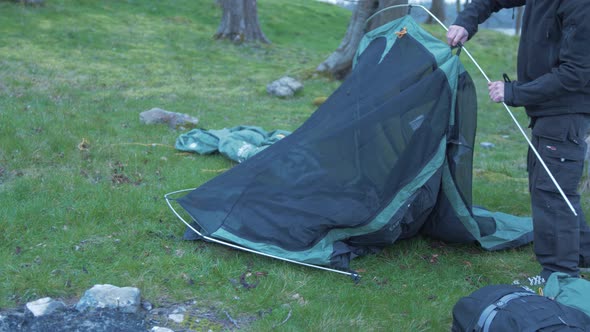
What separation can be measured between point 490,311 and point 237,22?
14.7 metres

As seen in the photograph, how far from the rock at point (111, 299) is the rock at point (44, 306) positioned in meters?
0.12

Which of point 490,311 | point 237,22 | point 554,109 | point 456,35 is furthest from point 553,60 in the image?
point 237,22

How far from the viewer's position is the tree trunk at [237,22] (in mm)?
16688

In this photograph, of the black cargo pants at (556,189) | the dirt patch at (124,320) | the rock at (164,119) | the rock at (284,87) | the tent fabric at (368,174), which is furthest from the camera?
the rock at (284,87)

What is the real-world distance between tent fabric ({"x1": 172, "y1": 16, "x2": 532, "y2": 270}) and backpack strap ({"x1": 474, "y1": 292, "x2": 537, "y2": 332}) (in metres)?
1.16

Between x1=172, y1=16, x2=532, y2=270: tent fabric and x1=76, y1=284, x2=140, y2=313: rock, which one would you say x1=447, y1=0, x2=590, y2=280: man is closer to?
x1=172, y1=16, x2=532, y2=270: tent fabric

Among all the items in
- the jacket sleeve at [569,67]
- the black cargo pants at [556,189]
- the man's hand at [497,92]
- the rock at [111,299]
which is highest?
the jacket sleeve at [569,67]

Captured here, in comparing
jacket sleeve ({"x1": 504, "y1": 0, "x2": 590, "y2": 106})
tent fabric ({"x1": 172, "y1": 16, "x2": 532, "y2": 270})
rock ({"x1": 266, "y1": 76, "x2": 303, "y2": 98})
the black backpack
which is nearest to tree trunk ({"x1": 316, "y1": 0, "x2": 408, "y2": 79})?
rock ({"x1": 266, "y1": 76, "x2": 303, "y2": 98})

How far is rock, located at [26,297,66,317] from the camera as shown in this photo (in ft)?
11.3

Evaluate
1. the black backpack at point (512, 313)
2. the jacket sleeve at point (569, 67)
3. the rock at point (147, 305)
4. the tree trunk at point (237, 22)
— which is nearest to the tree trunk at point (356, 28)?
the tree trunk at point (237, 22)

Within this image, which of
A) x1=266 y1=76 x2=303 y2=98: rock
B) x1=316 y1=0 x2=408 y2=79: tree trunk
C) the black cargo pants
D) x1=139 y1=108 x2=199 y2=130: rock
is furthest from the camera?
x1=266 y1=76 x2=303 y2=98: rock

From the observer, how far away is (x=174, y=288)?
389 centimetres

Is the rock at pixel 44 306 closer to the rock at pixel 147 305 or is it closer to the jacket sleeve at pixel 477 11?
the rock at pixel 147 305

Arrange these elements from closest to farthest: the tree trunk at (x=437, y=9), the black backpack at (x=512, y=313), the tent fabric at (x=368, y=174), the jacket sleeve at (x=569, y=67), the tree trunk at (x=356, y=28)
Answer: the black backpack at (x=512, y=313), the jacket sleeve at (x=569, y=67), the tent fabric at (x=368, y=174), the tree trunk at (x=356, y=28), the tree trunk at (x=437, y=9)
